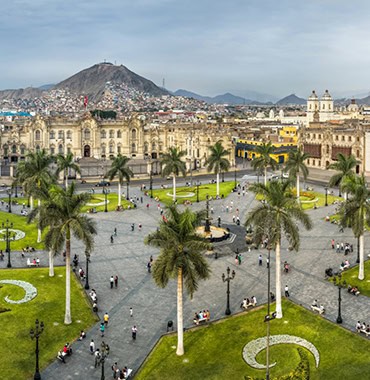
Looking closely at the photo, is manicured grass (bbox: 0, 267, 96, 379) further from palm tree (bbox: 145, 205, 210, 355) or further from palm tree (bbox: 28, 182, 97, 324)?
A: palm tree (bbox: 145, 205, 210, 355)

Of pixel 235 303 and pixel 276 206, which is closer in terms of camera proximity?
pixel 276 206

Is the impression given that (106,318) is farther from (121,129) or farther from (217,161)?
(121,129)

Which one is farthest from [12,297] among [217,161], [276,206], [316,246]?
[217,161]

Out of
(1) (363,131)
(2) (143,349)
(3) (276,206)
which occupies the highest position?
(1) (363,131)

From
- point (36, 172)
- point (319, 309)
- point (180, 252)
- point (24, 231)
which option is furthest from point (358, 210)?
point (24, 231)

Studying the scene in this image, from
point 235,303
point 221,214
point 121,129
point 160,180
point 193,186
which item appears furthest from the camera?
point 121,129

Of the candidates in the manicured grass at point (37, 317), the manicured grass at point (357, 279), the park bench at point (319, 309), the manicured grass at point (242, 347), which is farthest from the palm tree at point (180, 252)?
the manicured grass at point (357, 279)

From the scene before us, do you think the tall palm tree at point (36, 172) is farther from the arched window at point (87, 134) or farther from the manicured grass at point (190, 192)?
the arched window at point (87, 134)

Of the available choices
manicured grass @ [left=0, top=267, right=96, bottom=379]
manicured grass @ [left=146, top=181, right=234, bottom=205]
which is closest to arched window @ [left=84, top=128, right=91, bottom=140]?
manicured grass @ [left=146, top=181, right=234, bottom=205]

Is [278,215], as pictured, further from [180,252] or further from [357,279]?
[357,279]
